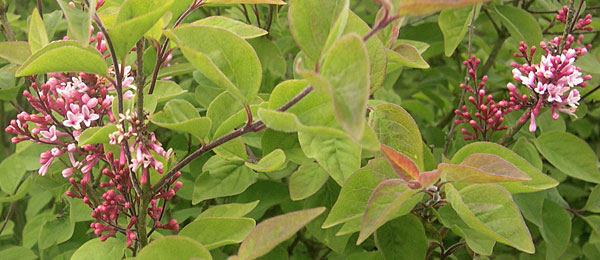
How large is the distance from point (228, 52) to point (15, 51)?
0.34 m

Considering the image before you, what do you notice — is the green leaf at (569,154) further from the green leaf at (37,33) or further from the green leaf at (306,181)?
the green leaf at (37,33)

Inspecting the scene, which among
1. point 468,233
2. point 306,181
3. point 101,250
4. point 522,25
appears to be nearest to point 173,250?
point 101,250

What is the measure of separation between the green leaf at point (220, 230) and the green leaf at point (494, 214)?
10.0 inches

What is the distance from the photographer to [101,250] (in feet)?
2.63

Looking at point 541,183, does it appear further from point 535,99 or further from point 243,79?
point 243,79

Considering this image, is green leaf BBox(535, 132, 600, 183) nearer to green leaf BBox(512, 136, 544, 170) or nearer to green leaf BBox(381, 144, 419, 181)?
green leaf BBox(512, 136, 544, 170)

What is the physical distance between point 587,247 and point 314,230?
2.65ft

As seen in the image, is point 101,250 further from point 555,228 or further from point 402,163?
point 555,228

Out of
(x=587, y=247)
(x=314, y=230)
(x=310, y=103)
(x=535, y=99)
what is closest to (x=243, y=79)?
(x=310, y=103)

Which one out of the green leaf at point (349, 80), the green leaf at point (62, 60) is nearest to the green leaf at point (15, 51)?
the green leaf at point (62, 60)

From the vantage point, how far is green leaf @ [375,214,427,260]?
88cm

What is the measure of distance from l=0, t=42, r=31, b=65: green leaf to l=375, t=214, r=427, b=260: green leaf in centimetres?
57

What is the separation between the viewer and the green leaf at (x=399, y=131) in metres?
0.76

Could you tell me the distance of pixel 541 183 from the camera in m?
0.78
